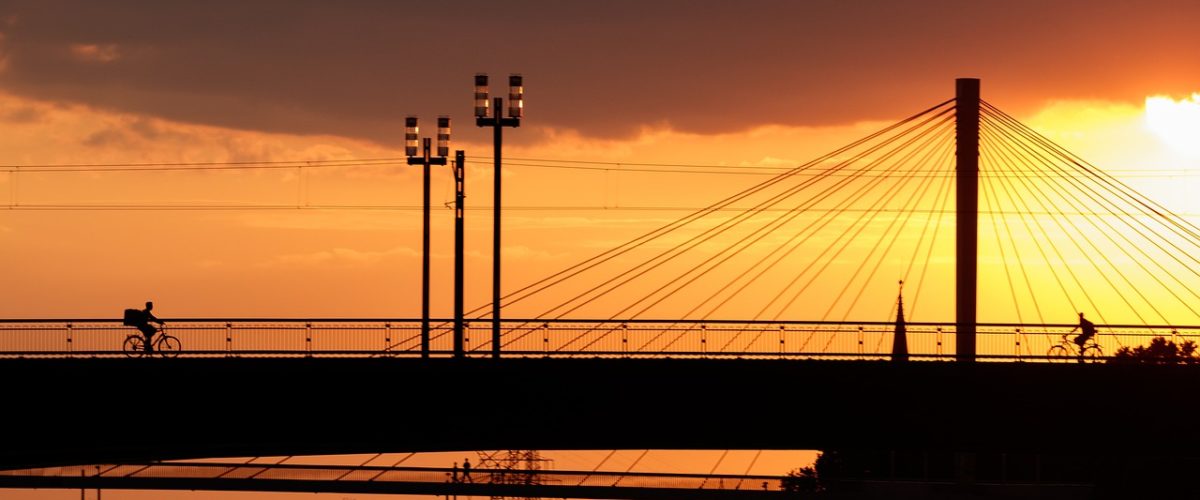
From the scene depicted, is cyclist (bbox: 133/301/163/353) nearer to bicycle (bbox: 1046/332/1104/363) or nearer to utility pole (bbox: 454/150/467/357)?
utility pole (bbox: 454/150/467/357)

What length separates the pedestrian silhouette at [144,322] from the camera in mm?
36969

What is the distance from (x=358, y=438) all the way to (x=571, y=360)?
4865mm

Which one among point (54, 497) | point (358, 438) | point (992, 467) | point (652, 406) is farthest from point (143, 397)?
point (992, 467)

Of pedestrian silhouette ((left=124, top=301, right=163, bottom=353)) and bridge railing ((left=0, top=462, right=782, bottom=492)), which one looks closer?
pedestrian silhouette ((left=124, top=301, right=163, bottom=353))

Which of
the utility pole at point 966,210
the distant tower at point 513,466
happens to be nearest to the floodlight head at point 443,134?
the utility pole at point 966,210

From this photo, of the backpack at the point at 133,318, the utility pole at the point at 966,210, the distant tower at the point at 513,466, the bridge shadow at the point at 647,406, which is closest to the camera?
the bridge shadow at the point at 647,406

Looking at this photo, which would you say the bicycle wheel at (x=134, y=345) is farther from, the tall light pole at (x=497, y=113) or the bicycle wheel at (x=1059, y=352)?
the bicycle wheel at (x=1059, y=352)

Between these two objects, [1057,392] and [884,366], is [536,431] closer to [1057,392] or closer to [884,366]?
[884,366]

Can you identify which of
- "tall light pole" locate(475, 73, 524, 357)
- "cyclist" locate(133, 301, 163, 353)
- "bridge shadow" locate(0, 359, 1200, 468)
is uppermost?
"tall light pole" locate(475, 73, 524, 357)

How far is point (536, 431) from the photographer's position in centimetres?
3528

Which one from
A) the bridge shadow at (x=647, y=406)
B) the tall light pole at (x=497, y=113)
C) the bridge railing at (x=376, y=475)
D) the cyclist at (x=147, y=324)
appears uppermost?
the tall light pole at (x=497, y=113)

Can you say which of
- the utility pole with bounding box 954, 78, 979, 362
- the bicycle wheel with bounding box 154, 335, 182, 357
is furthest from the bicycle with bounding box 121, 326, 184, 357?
the utility pole with bounding box 954, 78, 979, 362

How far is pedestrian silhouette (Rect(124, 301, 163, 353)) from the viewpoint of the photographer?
3697cm

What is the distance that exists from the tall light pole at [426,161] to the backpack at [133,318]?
6318mm
